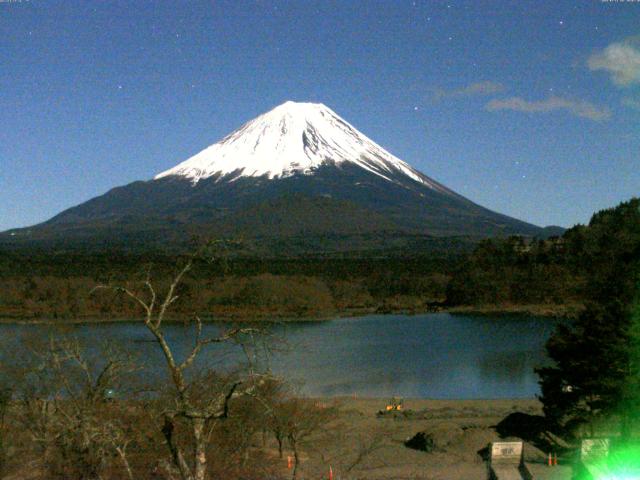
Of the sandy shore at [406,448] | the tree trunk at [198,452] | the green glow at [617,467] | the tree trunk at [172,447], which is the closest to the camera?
the tree trunk at [172,447]

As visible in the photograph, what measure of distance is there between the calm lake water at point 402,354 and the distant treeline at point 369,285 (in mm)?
5377

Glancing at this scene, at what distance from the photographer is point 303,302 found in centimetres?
5003

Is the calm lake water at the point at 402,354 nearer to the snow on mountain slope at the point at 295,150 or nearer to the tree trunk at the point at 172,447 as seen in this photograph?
the tree trunk at the point at 172,447

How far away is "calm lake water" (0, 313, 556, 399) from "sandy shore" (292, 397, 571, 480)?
2140 millimetres

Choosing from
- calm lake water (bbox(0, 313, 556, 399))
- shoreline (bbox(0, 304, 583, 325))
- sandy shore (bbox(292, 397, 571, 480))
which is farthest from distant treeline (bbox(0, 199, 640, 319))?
sandy shore (bbox(292, 397, 571, 480))

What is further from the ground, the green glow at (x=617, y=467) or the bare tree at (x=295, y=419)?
the green glow at (x=617, y=467)

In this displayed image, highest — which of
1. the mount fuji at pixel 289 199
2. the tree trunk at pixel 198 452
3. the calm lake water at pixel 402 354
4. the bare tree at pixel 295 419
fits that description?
the mount fuji at pixel 289 199

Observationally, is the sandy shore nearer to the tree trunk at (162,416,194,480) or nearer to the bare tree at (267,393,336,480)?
the bare tree at (267,393,336,480)

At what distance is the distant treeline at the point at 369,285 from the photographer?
48.3 m

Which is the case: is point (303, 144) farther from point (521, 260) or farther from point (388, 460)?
point (388, 460)

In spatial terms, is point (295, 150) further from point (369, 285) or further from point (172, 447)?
point (172, 447)

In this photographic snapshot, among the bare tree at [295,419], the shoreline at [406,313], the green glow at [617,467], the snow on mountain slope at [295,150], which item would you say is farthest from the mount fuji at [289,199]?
the green glow at [617,467]

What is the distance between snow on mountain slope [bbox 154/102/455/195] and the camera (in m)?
130

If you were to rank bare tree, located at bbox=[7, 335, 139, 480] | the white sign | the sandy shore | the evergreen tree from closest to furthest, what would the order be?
1. the white sign
2. bare tree, located at bbox=[7, 335, 139, 480]
3. the evergreen tree
4. the sandy shore
